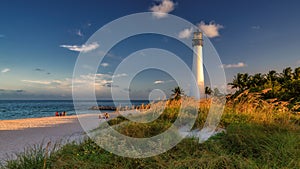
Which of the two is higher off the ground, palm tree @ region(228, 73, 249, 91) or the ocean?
palm tree @ region(228, 73, 249, 91)

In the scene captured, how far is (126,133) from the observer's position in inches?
202

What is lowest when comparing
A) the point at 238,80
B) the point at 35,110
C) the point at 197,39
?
the point at 35,110

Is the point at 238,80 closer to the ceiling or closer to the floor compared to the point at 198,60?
closer to the floor

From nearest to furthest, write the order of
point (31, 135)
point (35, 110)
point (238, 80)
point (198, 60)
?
point (31, 135)
point (198, 60)
point (238, 80)
point (35, 110)

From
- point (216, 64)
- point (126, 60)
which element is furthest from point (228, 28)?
point (126, 60)

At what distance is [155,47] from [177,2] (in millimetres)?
2745

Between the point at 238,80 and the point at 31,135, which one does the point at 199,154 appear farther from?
the point at 238,80

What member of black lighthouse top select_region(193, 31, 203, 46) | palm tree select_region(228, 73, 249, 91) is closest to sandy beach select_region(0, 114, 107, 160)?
black lighthouse top select_region(193, 31, 203, 46)

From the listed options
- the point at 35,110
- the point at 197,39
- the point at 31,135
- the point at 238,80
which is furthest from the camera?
the point at 35,110

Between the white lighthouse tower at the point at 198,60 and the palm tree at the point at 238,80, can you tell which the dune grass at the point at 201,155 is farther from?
the palm tree at the point at 238,80

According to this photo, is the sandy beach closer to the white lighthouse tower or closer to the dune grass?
the dune grass

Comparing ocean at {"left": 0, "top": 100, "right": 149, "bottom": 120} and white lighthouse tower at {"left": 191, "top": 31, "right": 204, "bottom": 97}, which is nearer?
white lighthouse tower at {"left": 191, "top": 31, "right": 204, "bottom": 97}

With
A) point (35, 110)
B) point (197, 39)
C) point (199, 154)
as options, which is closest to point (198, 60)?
point (197, 39)

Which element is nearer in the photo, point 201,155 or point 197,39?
point 201,155
